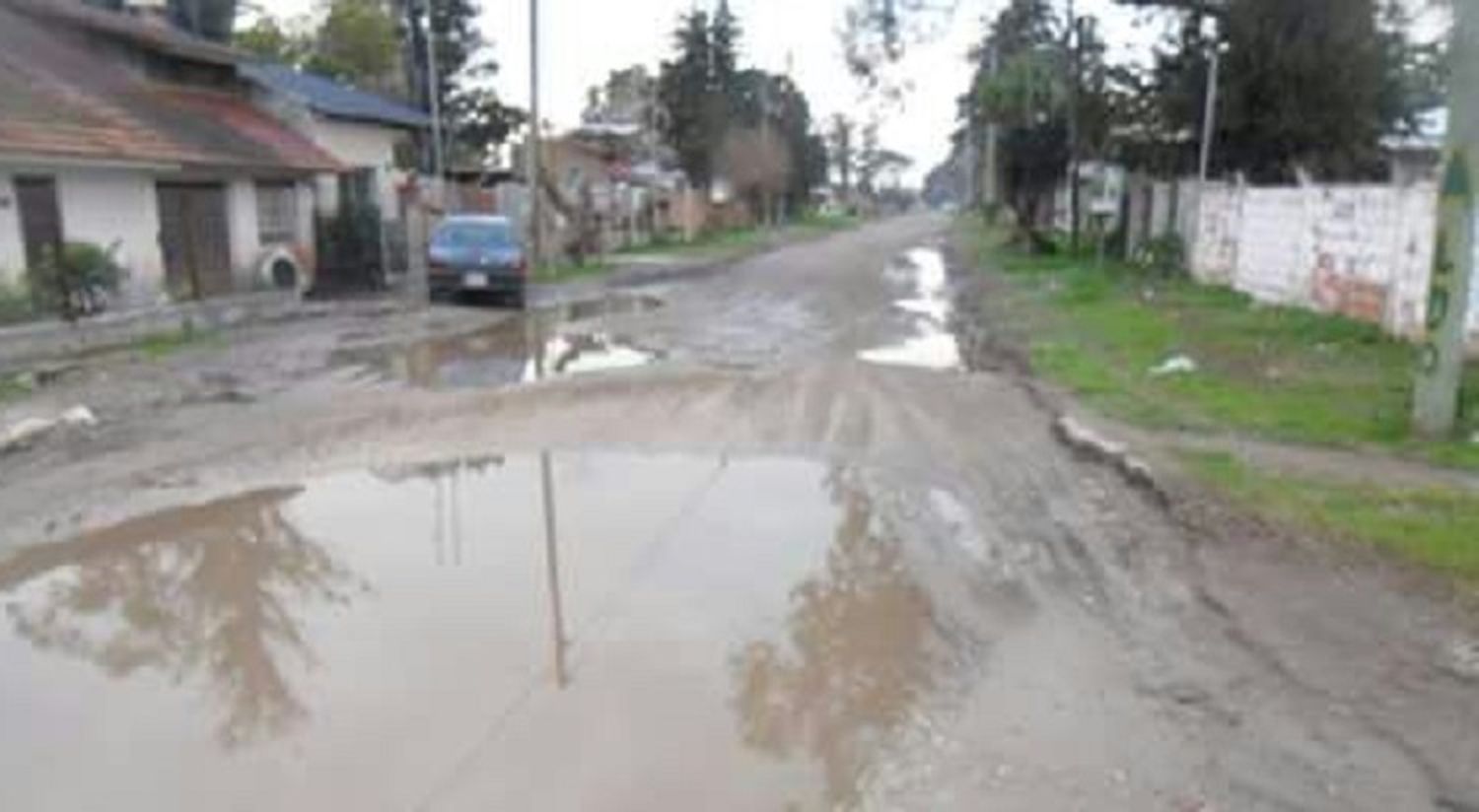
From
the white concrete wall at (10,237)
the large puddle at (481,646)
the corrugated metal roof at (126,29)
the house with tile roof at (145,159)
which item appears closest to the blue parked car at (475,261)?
the house with tile roof at (145,159)

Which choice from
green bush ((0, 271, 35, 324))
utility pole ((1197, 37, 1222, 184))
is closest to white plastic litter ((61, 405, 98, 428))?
green bush ((0, 271, 35, 324))

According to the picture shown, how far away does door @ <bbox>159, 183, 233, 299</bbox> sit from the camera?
2180 centimetres

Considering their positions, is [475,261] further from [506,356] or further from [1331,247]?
[1331,247]

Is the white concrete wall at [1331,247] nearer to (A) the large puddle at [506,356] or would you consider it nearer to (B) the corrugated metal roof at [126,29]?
(A) the large puddle at [506,356]

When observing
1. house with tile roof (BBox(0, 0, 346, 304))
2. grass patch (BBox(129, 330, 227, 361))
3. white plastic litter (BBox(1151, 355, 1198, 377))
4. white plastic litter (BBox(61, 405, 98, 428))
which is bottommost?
grass patch (BBox(129, 330, 227, 361))

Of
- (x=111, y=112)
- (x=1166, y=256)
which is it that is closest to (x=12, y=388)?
(x=111, y=112)

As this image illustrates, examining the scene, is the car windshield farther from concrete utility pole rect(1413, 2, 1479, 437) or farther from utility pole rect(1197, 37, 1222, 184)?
concrete utility pole rect(1413, 2, 1479, 437)

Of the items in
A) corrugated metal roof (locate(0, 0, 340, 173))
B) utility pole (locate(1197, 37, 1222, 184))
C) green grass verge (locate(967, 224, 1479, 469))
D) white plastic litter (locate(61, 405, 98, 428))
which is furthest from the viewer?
utility pole (locate(1197, 37, 1222, 184))

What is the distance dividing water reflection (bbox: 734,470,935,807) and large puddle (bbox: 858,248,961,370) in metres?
8.21

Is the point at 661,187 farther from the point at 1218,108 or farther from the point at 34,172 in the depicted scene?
the point at 34,172

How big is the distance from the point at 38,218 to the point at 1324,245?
61.5 ft

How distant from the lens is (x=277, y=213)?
25375 millimetres

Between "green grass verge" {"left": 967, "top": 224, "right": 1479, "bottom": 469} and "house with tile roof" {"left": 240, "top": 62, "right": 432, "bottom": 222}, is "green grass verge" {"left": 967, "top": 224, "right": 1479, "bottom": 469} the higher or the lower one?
the lower one

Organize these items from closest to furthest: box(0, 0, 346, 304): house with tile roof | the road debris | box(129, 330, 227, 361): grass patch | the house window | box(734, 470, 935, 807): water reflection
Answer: box(734, 470, 935, 807): water reflection, the road debris, box(129, 330, 227, 361): grass patch, box(0, 0, 346, 304): house with tile roof, the house window
